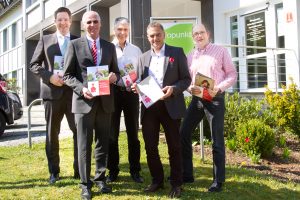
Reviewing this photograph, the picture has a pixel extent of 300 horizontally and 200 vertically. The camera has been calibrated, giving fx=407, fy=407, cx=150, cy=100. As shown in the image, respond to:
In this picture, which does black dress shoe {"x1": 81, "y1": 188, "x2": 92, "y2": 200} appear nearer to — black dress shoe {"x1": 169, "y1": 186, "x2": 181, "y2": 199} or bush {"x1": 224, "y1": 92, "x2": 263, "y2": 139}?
black dress shoe {"x1": 169, "y1": 186, "x2": 181, "y2": 199}

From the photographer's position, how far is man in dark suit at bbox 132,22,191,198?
4.73 meters

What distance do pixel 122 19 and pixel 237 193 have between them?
2.69 meters

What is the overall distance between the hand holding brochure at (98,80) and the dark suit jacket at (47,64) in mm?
764

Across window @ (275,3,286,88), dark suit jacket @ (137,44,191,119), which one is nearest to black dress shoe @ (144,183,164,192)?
dark suit jacket @ (137,44,191,119)

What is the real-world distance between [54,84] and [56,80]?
84 millimetres

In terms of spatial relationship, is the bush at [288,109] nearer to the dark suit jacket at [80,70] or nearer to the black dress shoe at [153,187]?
the black dress shoe at [153,187]

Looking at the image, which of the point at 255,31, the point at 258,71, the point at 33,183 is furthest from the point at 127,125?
the point at 255,31

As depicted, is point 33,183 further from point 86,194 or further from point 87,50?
point 87,50

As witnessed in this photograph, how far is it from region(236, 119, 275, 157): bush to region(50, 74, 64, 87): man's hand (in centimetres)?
395

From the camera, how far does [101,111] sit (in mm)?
4758

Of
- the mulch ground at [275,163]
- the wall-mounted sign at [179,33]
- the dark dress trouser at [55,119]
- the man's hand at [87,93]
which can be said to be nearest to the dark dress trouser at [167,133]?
the man's hand at [87,93]

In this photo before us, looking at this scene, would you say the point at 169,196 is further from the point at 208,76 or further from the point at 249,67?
the point at 249,67

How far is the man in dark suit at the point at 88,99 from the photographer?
4645 millimetres

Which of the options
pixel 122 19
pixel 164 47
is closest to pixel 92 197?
pixel 164 47
